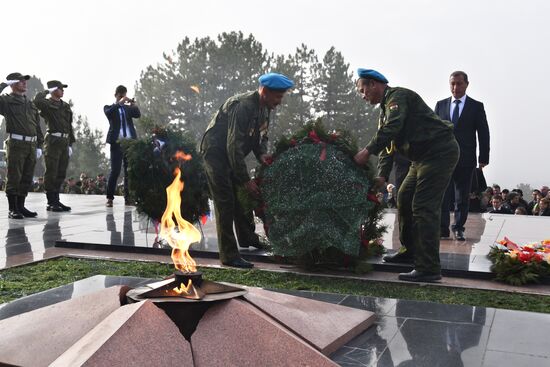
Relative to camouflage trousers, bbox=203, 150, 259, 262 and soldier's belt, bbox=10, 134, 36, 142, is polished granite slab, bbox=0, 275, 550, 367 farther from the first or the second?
soldier's belt, bbox=10, 134, 36, 142

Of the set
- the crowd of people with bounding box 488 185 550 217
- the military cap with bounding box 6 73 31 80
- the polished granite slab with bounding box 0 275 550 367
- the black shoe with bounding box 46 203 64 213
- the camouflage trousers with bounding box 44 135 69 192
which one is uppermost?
the military cap with bounding box 6 73 31 80

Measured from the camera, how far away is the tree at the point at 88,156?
206 feet

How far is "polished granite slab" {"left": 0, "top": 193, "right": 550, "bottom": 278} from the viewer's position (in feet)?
21.9

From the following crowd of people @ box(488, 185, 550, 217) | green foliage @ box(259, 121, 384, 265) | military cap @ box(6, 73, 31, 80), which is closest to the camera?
green foliage @ box(259, 121, 384, 265)

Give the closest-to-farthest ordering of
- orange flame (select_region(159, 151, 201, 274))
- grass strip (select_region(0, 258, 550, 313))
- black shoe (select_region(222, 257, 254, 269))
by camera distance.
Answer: orange flame (select_region(159, 151, 201, 274)) < grass strip (select_region(0, 258, 550, 313)) < black shoe (select_region(222, 257, 254, 269))

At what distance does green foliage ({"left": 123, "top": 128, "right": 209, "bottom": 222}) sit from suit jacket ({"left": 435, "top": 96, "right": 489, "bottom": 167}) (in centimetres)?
351

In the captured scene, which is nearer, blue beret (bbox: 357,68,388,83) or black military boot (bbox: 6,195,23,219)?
blue beret (bbox: 357,68,388,83)

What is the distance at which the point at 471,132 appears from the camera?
8211mm

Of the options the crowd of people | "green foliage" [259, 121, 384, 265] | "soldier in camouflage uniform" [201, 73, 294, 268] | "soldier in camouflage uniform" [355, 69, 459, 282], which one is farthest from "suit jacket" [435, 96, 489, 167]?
the crowd of people

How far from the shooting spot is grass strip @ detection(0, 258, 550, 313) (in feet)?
16.6

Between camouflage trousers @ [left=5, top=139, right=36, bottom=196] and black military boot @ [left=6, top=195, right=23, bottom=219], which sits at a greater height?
camouflage trousers @ [left=5, top=139, right=36, bottom=196]

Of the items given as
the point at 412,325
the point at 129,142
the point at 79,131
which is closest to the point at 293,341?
the point at 412,325

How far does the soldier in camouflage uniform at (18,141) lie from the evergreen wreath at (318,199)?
20.6 feet

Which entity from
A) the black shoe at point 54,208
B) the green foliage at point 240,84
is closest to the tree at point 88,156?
the green foliage at point 240,84
